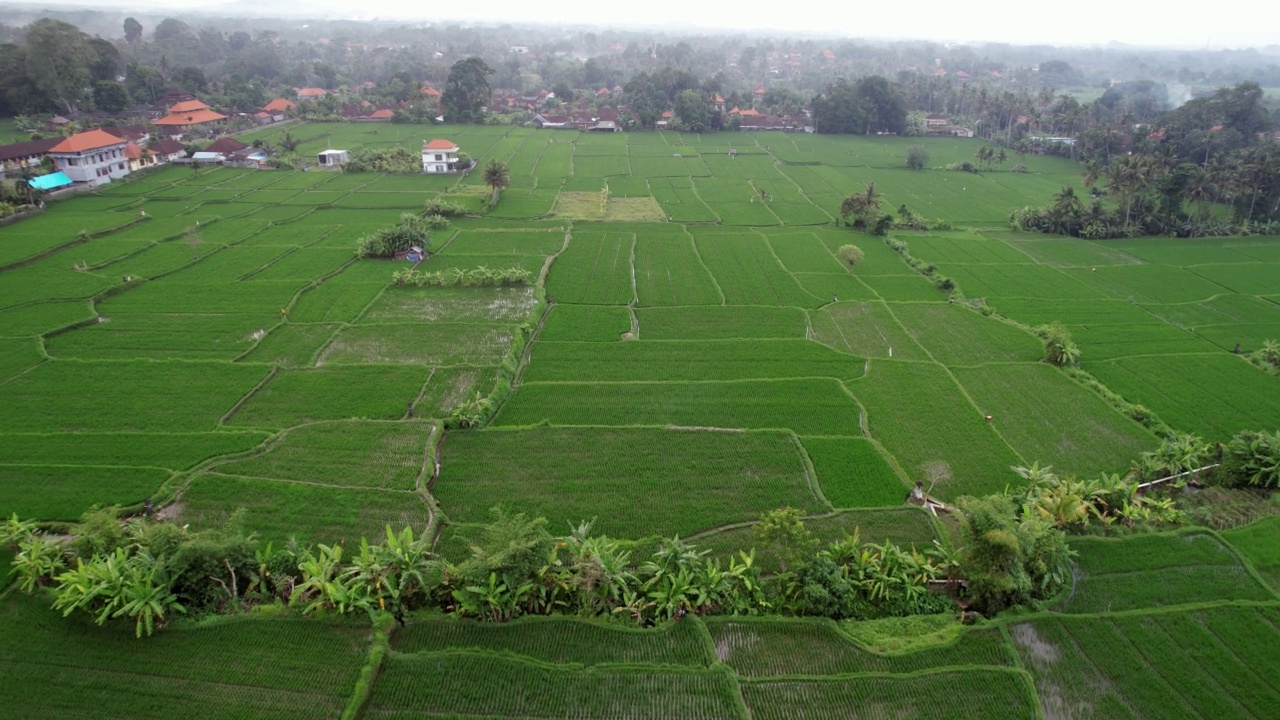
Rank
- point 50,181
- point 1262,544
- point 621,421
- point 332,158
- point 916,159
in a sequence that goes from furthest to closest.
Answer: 1. point 916,159
2. point 332,158
3. point 50,181
4. point 621,421
5. point 1262,544

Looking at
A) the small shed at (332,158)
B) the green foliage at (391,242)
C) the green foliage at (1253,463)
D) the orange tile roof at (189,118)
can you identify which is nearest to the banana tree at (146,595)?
the green foliage at (391,242)

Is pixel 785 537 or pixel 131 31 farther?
pixel 131 31

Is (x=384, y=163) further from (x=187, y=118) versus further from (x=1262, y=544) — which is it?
(x=1262, y=544)

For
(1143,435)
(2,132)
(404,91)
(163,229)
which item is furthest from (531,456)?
(404,91)

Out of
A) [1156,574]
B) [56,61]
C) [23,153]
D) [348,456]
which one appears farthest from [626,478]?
[56,61]

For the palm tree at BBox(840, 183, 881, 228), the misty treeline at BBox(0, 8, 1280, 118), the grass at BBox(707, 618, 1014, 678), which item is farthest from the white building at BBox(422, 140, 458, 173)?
the grass at BBox(707, 618, 1014, 678)

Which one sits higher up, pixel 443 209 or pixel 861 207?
pixel 861 207

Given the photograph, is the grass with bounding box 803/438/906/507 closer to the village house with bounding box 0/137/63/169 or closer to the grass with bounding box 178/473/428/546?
the grass with bounding box 178/473/428/546
